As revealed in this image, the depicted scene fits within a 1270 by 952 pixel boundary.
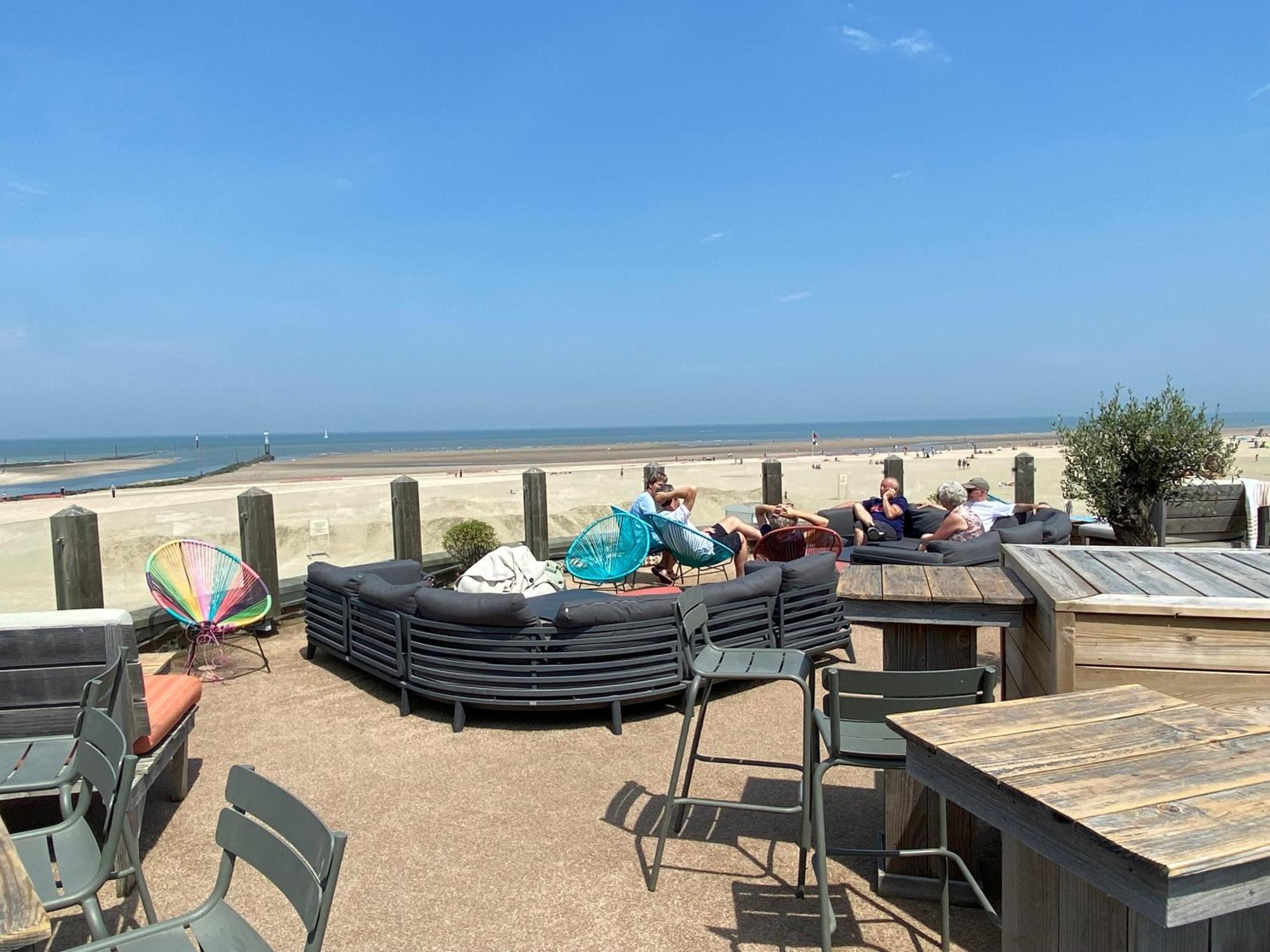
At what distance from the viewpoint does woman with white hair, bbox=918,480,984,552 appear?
6.71 m

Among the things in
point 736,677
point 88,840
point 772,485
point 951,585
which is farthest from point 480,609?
point 772,485

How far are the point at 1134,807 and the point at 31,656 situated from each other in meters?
3.29

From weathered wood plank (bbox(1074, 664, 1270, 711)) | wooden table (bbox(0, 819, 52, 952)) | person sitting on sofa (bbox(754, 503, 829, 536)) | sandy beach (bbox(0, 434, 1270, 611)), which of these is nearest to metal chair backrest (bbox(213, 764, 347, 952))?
wooden table (bbox(0, 819, 52, 952))

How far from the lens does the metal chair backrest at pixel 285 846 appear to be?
1.42 meters

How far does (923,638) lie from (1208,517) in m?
6.61

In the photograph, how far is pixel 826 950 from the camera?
2.29 metres

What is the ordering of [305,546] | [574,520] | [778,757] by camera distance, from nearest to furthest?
1. [778,757]
2. [305,546]
3. [574,520]

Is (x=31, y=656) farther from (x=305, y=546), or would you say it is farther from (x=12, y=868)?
(x=305, y=546)

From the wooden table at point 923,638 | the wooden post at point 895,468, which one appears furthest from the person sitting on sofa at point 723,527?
the wooden table at point 923,638

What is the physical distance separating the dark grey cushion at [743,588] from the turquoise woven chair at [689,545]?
2052mm

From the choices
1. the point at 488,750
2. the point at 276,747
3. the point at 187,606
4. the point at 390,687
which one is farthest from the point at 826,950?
the point at 187,606

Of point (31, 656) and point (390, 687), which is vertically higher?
point (31, 656)

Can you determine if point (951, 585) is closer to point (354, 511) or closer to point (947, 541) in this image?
point (947, 541)

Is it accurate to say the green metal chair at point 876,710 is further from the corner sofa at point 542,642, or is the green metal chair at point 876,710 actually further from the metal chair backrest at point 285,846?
the corner sofa at point 542,642
